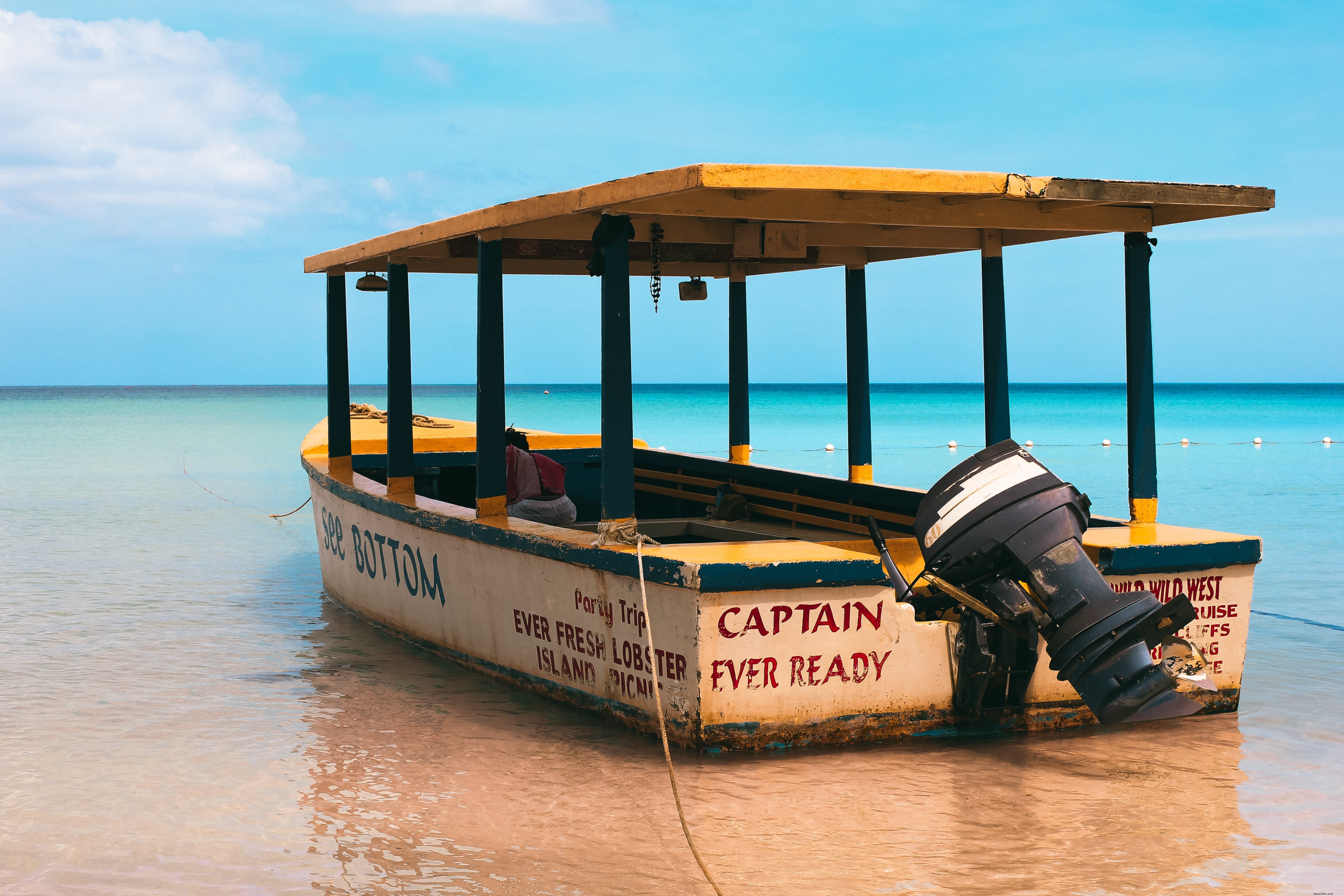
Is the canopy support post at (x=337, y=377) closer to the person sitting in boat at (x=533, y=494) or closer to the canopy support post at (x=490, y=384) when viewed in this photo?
the person sitting in boat at (x=533, y=494)

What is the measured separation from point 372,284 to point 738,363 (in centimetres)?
292

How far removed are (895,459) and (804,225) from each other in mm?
26306

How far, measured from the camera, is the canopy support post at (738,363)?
966 centimetres

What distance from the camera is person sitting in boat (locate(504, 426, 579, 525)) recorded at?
7883 millimetres

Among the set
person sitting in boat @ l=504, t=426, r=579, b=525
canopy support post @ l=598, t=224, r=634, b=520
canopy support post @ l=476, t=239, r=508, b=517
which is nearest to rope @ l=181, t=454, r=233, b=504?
person sitting in boat @ l=504, t=426, r=579, b=525

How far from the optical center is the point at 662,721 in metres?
4.98

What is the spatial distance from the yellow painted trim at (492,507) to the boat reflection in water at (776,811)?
1.07 meters

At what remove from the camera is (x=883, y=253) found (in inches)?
334

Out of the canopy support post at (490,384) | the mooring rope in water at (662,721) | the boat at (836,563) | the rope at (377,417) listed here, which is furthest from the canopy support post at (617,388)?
the rope at (377,417)

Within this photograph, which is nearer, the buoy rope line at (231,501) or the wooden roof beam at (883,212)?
the wooden roof beam at (883,212)

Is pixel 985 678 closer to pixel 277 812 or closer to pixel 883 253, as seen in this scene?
pixel 277 812

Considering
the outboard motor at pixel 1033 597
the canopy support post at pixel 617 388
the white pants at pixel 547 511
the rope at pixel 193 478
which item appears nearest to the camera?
the outboard motor at pixel 1033 597

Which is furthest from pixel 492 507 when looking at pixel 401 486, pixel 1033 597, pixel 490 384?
pixel 1033 597

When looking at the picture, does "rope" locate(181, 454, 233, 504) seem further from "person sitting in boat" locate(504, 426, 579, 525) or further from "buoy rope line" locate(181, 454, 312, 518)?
"person sitting in boat" locate(504, 426, 579, 525)
